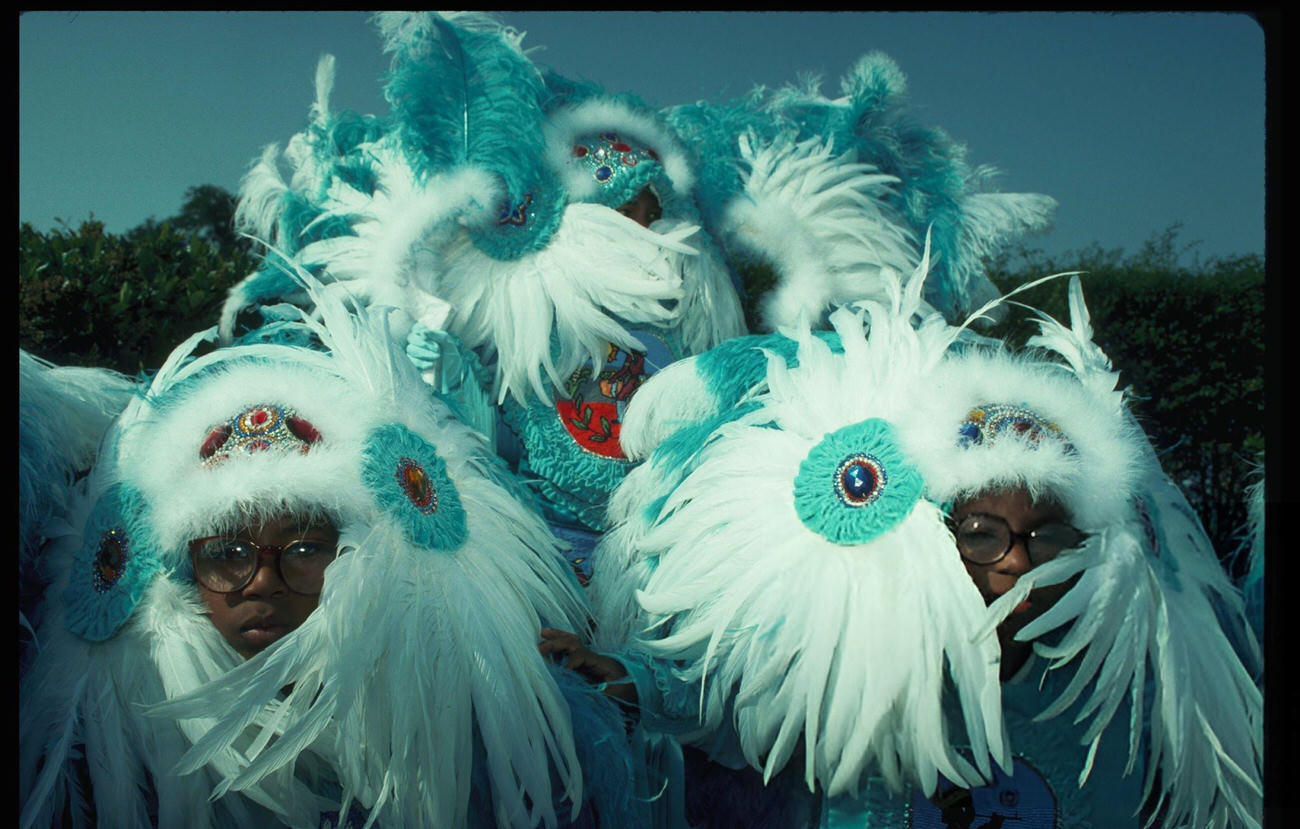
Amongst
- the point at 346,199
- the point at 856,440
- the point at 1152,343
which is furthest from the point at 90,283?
the point at 1152,343

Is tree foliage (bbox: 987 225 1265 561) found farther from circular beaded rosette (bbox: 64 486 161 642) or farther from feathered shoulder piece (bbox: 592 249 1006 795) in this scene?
circular beaded rosette (bbox: 64 486 161 642)

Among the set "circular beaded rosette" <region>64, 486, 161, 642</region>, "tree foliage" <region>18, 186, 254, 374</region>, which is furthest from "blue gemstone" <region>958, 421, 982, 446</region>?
"tree foliage" <region>18, 186, 254, 374</region>

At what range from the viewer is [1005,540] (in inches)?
69.8

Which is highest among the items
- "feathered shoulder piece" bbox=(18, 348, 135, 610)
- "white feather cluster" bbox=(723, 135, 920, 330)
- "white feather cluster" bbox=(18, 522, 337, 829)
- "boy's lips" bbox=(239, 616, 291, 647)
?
"white feather cluster" bbox=(723, 135, 920, 330)

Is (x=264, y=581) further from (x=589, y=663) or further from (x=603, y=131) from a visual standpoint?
(x=603, y=131)

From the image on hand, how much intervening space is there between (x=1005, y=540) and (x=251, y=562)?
1172 mm

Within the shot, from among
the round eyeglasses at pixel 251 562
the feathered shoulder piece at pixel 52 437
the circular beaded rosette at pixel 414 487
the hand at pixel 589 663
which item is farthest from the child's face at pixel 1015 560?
the feathered shoulder piece at pixel 52 437

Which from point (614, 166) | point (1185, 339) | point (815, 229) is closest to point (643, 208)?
point (614, 166)

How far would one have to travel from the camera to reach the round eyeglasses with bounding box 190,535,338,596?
174cm

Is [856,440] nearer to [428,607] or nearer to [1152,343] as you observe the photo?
[428,607]

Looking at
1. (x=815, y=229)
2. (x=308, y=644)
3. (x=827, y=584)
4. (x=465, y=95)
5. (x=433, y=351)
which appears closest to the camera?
(x=308, y=644)

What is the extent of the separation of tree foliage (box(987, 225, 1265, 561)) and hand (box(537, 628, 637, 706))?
1890 millimetres

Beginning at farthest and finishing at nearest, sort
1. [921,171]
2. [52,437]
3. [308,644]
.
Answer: [921,171] → [52,437] → [308,644]

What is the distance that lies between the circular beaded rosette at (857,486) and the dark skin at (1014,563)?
103 mm
